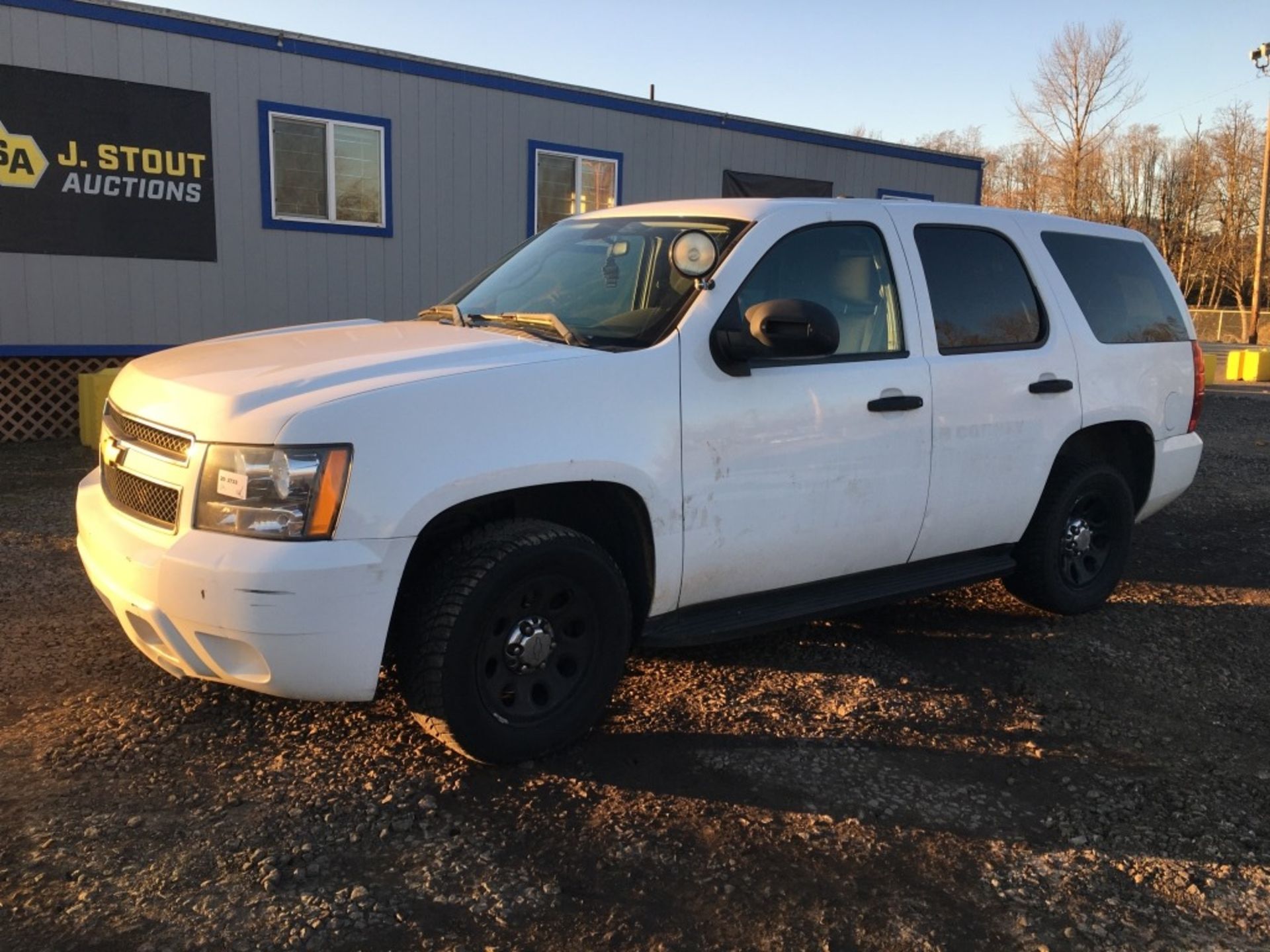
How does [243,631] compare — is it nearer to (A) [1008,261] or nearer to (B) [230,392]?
(B) [230,392]

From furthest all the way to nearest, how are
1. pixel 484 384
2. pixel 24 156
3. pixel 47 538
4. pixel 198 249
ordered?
pixel 198 249 < pixel 24 156 < pixel 47 538 < pixel 484 384

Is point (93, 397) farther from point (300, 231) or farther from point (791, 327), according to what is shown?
point (791, 327)

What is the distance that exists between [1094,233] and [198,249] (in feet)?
27.7

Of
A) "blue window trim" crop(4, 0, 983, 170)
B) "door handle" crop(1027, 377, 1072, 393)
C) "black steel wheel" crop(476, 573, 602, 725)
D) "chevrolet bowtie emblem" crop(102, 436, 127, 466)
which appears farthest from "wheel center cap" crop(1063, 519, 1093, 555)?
"blue window trim" crop(4, 0, 983, 170)

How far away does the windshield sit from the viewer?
3707 mm

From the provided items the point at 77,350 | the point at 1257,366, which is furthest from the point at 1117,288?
the point at 1257,366

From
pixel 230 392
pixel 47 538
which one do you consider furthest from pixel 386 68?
pixel 230 392

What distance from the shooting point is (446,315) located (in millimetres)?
4234

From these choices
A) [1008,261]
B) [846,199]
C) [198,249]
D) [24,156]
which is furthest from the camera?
[198,249]

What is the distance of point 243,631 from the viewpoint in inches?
114

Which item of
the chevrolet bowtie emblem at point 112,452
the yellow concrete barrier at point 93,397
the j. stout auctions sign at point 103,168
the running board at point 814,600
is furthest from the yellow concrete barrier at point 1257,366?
the chevrolet bowtie emblem at point 112,452

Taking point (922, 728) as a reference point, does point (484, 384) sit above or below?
above

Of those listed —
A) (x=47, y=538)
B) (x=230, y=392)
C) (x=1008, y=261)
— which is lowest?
(x=47, y=538)

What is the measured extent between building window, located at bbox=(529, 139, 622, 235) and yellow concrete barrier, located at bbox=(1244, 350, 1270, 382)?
17553 mm
